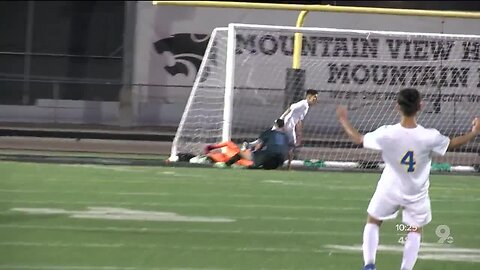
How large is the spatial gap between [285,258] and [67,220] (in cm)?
286

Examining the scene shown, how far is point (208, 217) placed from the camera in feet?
36.0

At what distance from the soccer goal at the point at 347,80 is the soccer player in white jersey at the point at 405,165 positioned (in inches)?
422

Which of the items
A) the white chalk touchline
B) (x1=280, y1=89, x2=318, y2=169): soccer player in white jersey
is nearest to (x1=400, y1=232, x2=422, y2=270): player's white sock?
the white chalk touchline

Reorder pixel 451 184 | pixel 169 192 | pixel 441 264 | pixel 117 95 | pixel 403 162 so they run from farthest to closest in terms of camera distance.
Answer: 1. pixel 117 95
2. pixel 451 184
3. pixel 169 192
4. pixel 441 264
5. pixel 403 162

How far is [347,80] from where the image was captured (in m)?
20.5

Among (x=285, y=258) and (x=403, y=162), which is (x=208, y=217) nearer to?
(x=285, y=258)

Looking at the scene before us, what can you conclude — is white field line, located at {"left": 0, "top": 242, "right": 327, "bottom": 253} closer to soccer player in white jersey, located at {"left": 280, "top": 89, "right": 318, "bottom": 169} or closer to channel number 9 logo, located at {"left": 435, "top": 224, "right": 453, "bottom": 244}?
channel number 9 logo, located at {"left": 435, "top": 224, "right": 453, "bottom": 244}

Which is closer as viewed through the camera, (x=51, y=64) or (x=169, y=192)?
(x=169, y=192)

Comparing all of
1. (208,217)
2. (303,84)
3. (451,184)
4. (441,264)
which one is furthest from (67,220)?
(303,84)

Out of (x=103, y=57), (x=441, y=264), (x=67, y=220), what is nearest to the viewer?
(x=441, y=264)

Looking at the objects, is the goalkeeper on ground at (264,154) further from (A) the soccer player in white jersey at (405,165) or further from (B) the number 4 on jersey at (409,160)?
(B) the number 4 on jersey at (409,160)

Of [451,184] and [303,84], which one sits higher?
[303,84]

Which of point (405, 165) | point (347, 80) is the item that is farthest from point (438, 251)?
point (347, 80)

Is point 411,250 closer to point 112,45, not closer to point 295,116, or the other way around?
point 295,116
